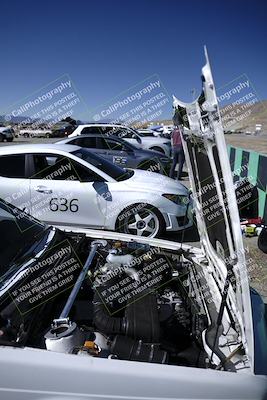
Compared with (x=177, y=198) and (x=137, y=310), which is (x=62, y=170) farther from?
(x=137, y=310)

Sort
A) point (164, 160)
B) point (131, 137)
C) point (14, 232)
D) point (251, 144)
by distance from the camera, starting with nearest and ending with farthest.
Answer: point (14, 232) → point (164, 160) → point (131, 137) → point (251, 144)

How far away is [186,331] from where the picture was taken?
2.26m

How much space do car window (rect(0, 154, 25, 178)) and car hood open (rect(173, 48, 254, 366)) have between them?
12.1ft

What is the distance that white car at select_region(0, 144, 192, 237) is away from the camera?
18.5ft

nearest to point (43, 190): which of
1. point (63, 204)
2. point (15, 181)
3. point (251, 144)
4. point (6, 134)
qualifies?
point (63, 204)

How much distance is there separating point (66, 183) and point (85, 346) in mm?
4068

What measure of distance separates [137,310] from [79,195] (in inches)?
141

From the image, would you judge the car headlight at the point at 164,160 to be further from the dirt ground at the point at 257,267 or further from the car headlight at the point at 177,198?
the dirt ground at the point at 257,267

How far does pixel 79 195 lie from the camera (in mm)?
5605

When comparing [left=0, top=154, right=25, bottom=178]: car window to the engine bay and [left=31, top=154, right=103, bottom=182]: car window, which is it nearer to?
[left=31, top=154, right=103, bottom=182]: car window

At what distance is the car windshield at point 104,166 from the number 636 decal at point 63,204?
0.77m

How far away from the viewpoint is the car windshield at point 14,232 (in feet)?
7.75

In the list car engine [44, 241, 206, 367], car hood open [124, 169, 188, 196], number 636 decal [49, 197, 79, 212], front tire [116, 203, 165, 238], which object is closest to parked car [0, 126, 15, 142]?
car hood open [124, 169, 188, 196]

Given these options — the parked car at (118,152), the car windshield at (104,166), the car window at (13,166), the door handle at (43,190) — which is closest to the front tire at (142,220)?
the car windshield at (104,166)
